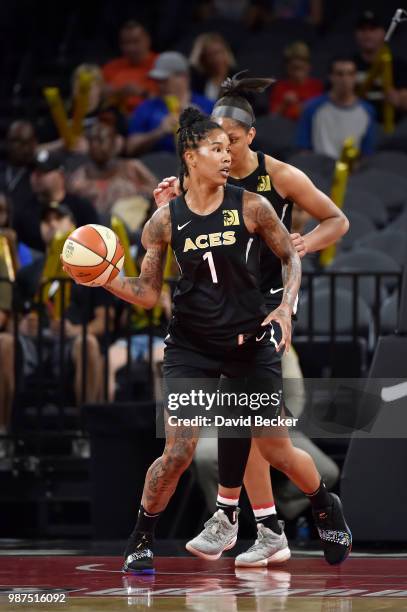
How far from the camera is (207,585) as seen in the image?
5980 millimetres

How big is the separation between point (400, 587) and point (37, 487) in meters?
3.80

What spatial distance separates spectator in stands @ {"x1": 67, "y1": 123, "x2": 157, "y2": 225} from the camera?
12.5m

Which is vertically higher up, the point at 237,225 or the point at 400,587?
the point at 237,225

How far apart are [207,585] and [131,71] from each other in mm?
9743

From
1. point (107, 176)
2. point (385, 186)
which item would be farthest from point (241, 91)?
point (385, 186)

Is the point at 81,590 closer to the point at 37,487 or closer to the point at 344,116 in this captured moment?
the point at 37,487

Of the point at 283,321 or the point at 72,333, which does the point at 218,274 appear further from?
the point at 72,333

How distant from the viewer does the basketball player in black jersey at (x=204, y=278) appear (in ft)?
20.4

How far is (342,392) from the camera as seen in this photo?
8.29 meters

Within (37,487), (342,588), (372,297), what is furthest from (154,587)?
(372,297)

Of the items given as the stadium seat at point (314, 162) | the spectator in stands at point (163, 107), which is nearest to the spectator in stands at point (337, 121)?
the stadium seat at point (314, 162)

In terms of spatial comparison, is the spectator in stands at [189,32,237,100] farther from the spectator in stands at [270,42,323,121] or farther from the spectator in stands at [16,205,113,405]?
the spectator in stands at [16,205,113,405]

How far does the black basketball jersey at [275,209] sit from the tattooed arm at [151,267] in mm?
607

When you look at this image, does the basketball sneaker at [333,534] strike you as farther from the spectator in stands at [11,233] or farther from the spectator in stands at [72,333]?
the spectator in stands at [11,233]
